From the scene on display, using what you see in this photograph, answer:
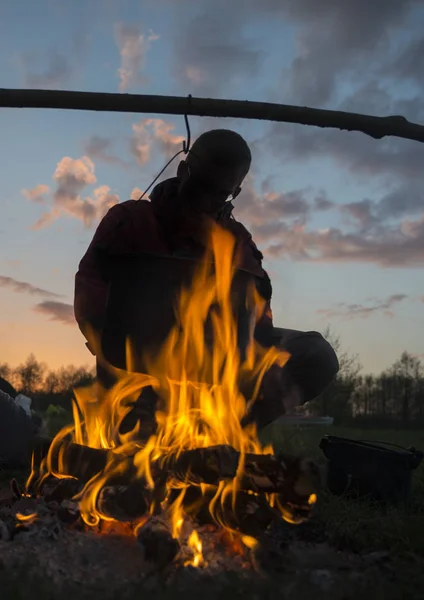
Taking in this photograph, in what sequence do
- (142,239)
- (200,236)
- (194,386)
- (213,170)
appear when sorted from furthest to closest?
(142,239), (200,236), (213,170), (194,386)

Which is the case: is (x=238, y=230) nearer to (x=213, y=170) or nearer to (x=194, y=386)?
(x=213, y=170)

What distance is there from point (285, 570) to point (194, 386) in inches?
41.7

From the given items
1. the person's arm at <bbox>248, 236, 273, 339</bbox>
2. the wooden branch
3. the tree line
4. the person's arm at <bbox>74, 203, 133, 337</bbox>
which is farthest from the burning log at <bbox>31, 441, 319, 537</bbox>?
the tree line

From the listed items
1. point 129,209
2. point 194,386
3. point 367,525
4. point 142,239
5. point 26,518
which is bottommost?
point 26,518

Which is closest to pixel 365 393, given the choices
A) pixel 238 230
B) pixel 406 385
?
pixel 406 385

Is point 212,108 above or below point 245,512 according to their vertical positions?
above

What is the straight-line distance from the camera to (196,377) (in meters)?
3.13

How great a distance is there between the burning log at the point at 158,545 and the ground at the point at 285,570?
0.07 meters

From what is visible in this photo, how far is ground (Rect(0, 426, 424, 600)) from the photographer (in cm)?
201

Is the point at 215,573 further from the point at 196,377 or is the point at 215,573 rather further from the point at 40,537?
the point at 196,377

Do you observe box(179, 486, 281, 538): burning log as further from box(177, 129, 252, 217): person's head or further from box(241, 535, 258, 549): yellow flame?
box(177, 129, 252, 217): person's head

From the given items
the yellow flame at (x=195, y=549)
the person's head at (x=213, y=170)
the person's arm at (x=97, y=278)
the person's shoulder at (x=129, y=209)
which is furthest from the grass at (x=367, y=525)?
the person's shoulder at (x=129, y=209)

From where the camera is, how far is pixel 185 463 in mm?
2520

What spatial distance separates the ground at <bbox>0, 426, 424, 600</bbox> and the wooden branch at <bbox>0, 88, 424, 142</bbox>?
179cm
